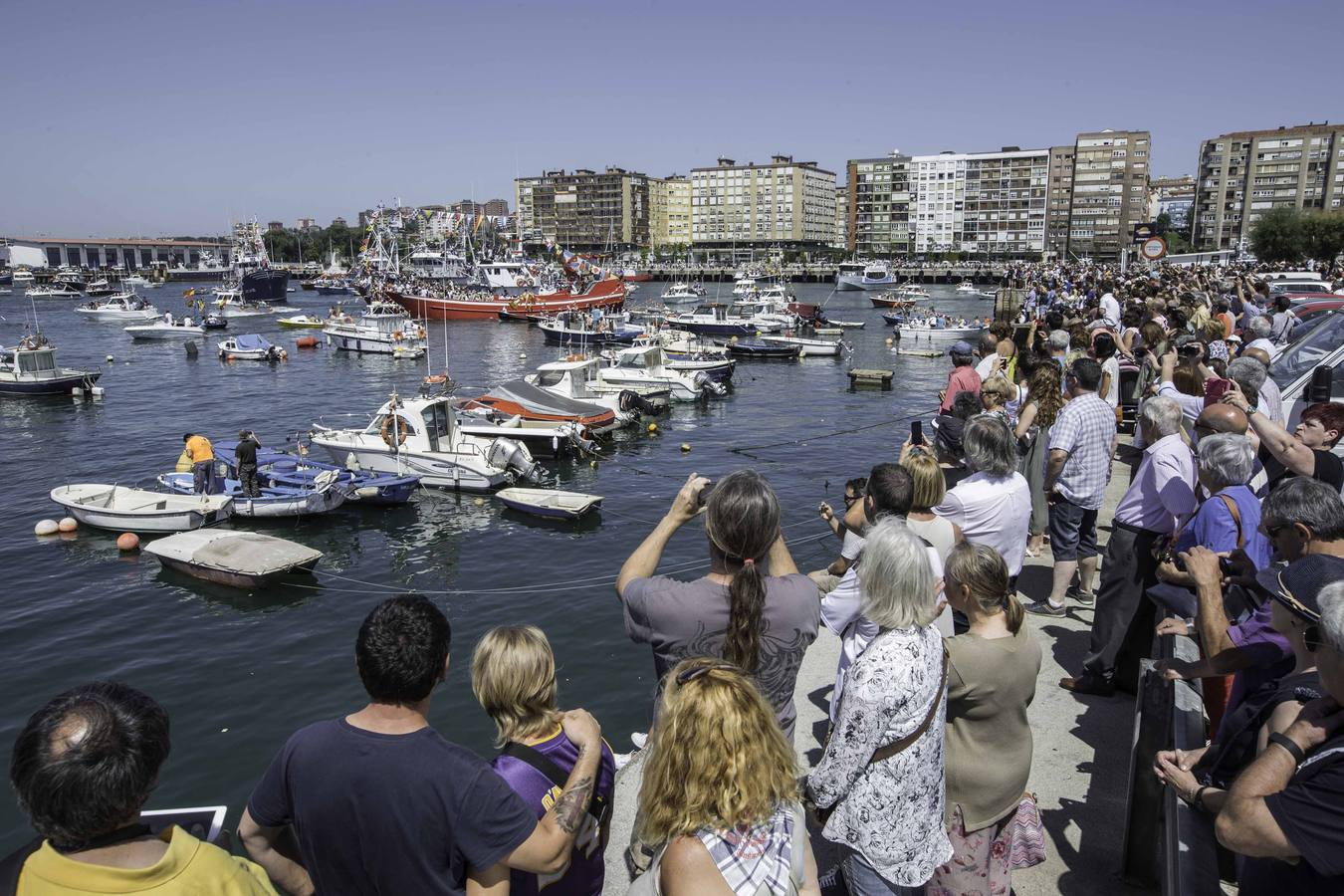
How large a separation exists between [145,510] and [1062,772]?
668 inches

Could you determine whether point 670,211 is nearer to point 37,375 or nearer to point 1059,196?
point 1059,196

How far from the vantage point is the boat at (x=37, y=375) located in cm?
3281

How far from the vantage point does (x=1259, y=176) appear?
123250mm

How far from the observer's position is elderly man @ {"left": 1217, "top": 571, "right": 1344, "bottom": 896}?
204 centimetres

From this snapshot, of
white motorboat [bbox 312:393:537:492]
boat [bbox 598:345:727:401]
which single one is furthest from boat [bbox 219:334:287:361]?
white motorboat [bbox 312:393:537:492]

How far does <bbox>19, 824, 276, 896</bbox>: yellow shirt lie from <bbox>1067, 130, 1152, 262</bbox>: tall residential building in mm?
162327

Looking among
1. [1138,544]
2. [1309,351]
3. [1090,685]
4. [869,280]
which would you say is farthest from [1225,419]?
[869,280]

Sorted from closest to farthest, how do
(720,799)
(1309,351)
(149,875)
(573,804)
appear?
(149,875) → (720,799) → (573,804) → (1309,351)

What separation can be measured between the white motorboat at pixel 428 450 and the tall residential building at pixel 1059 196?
15280cm

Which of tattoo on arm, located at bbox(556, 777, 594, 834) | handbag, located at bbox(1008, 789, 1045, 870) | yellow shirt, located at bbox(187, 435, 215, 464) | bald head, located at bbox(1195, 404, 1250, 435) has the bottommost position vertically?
yellow shirt, located at bbox(187, 435, 215, 464)

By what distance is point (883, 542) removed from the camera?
3012mm

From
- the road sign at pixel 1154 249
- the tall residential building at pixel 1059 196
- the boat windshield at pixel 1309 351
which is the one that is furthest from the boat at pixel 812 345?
the tall residential building at pixel 1059 196

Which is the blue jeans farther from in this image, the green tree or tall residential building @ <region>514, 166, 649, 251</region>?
tall residential building @ <region>514, 166, 649, 251</region>

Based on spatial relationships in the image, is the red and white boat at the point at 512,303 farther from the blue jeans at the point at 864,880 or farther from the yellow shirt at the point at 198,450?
the blue jeans at the point at 864,880
